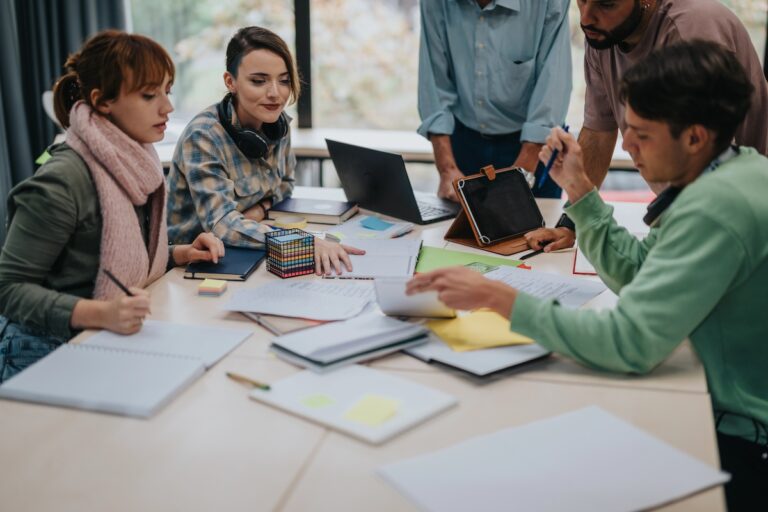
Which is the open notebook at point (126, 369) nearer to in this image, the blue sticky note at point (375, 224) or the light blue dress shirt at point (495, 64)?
the blue sticky note at point (375, 224)

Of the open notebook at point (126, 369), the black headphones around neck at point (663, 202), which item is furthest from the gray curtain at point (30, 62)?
the black headphones around neck at point (663, 202)

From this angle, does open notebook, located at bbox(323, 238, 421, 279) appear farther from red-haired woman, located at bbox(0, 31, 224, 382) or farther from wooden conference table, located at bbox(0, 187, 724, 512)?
wooden conference table, located at bbox(0, 187, 724, 512)

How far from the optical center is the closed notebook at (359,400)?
1.15m

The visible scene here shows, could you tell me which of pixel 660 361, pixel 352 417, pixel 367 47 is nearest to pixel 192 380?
pixel 352 417

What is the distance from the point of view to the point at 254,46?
7.43ft

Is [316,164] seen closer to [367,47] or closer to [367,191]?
[367,47]

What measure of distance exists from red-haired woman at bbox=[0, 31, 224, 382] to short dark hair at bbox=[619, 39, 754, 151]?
0.96 metres

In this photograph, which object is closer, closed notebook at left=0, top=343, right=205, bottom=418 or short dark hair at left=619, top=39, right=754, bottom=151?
closed notebook at left=0, top=343, right=205, bottom=418

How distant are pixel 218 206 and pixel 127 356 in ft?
2.65

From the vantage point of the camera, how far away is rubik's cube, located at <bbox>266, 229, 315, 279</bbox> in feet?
6.02

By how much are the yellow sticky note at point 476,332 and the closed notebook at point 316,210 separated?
35.6 inches

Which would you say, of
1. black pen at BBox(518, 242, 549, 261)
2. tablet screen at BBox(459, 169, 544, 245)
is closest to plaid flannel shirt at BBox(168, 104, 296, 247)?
tablet screen at BBox(459, 169, 544, 245)

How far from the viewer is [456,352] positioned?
1.39 metres

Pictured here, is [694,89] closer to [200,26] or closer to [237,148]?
[237,148]
